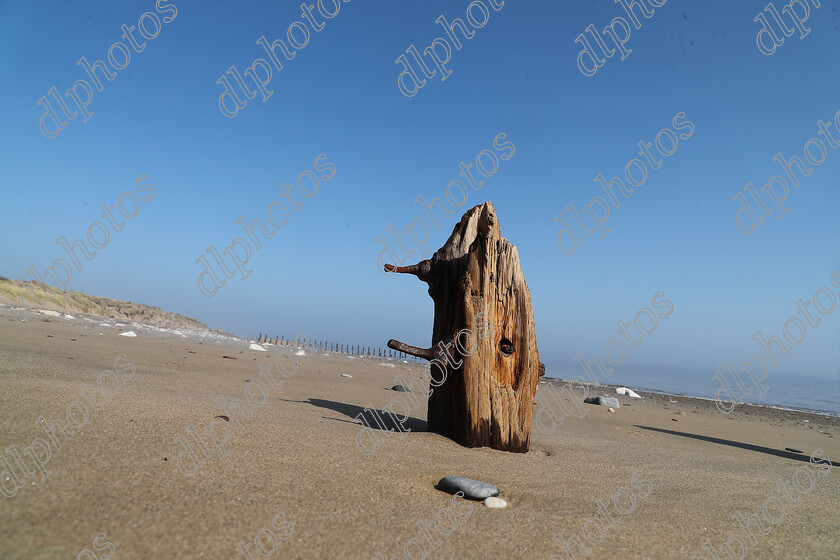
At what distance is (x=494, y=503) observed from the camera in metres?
2.73

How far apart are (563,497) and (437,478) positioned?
0.85m

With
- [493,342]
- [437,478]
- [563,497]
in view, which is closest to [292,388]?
[493,342]

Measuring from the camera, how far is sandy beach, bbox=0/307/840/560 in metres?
1.91

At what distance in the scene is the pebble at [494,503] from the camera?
107 inches

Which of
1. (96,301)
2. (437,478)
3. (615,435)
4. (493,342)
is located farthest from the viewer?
(96,301)

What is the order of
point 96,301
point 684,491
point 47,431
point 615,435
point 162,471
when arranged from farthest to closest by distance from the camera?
point 96,301, point 615,435, point 684,491, point 47,431, point 162,471

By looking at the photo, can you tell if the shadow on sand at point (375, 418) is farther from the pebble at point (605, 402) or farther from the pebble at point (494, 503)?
the pebble at point (605, 402)

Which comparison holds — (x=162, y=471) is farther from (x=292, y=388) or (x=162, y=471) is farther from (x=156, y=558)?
(x=292, y=388)

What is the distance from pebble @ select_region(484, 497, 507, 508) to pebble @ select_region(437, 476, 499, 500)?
0.06 m

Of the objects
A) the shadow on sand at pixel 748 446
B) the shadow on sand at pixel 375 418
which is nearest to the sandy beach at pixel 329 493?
the shadow on sand at pixel 375 418

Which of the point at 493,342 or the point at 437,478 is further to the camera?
the point at 493,342

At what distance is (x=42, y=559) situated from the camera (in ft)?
5.25

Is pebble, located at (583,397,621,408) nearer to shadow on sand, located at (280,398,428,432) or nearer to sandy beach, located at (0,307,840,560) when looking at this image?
sandy beach, located at (0,307,840,560)

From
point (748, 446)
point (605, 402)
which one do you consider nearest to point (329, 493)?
point (748, 446)
